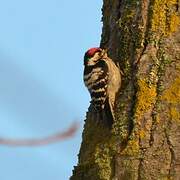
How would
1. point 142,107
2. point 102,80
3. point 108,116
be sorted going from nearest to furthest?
1. point 142,107
2. point 108,116
3. point 102,80

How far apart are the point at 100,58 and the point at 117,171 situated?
1.01m

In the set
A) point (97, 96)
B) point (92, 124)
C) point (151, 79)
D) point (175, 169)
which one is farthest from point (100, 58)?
point (175, 169)

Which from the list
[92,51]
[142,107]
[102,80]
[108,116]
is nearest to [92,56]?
[92,51]

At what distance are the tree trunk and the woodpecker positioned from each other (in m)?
0.07

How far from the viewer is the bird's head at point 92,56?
421 centimetres

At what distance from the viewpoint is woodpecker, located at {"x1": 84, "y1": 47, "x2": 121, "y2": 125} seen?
12.5 ft

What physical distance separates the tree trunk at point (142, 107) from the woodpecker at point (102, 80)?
0.23ft

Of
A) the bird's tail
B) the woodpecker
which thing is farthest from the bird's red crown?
the bird's tail

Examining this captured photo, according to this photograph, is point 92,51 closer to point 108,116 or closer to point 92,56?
point 92,56

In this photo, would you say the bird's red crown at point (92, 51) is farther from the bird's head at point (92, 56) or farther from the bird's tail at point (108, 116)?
the bird's tail at point (108, 116)

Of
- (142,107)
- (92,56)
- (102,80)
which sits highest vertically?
(92,56)

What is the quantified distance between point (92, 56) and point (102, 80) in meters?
0.19

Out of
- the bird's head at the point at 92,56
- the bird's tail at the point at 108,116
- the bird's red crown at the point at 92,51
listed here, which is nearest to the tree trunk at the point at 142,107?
the bird's tail at the point at 108,116

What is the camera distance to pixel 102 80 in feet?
14.6
